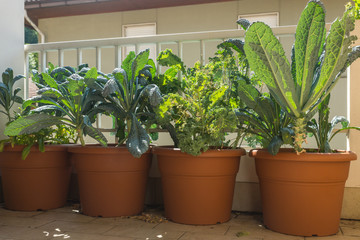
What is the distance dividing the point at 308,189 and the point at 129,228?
3.51ft

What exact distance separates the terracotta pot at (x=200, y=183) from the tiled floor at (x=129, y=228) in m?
0.07

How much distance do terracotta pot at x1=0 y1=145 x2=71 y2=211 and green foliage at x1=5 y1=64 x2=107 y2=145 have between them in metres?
0.26

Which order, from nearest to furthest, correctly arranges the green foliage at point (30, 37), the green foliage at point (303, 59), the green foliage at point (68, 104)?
1. the green foliage at point (303, 59)
2. the green foliage at point (68, 104)
3. the green foliage at point (30, 37)

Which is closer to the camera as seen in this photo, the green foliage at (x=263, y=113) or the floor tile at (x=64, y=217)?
the green foliage at (x=263, y=113)

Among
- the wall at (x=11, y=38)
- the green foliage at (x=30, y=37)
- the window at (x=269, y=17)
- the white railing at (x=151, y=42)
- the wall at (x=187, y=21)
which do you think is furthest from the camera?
the green foliage at (x=30, y=37)

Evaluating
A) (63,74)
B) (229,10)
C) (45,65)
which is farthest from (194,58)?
(63,74)

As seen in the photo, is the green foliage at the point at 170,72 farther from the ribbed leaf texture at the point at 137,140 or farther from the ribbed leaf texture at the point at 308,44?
the ribbed leaf texture at the point at 308,44

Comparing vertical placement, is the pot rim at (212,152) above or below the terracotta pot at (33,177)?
above

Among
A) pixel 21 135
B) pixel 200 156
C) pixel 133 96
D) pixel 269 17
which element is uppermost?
pixel 269 17

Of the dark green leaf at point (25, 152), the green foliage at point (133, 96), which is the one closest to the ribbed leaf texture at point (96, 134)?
the green foliage at point (133, 96)

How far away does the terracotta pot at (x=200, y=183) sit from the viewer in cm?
227

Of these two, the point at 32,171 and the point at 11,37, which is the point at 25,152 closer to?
the point at 32,171

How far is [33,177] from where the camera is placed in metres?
2.67

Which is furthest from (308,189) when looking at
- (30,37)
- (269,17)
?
(30,37)
